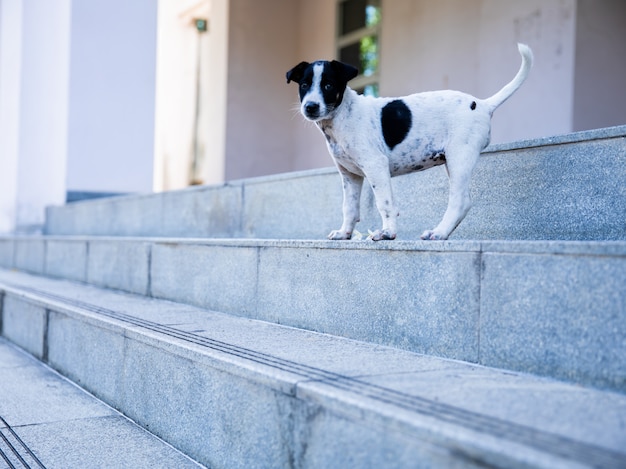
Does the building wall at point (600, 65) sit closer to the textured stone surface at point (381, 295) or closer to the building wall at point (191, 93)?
the textured stone surface at point (381, 295)

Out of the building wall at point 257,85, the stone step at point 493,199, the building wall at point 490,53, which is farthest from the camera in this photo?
the building wall at point 257,85

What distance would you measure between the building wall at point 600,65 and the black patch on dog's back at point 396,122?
397 cm

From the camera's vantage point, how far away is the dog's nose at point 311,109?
2982mm

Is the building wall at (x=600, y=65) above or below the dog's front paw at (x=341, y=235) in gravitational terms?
above

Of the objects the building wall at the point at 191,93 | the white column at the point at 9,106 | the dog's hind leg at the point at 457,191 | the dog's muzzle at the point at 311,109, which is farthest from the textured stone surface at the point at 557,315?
the building wall at the point at 191,93

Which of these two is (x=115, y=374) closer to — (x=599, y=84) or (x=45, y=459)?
(x=45, y=459)

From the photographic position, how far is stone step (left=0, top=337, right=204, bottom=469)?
2684 millimetres

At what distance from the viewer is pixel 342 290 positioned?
9.93 ft

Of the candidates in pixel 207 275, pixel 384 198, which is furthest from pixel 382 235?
pixel 207 275

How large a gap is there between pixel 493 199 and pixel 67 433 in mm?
2254

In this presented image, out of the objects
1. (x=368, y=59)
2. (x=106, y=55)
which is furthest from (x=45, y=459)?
(x=368, y=59)

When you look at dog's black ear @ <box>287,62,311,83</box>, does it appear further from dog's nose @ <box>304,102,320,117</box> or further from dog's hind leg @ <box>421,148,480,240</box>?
dog's hind leg @ <box>421,148,480,240</box>

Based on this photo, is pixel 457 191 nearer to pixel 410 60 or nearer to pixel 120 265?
pixel 120 265

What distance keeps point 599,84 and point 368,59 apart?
139 inches
